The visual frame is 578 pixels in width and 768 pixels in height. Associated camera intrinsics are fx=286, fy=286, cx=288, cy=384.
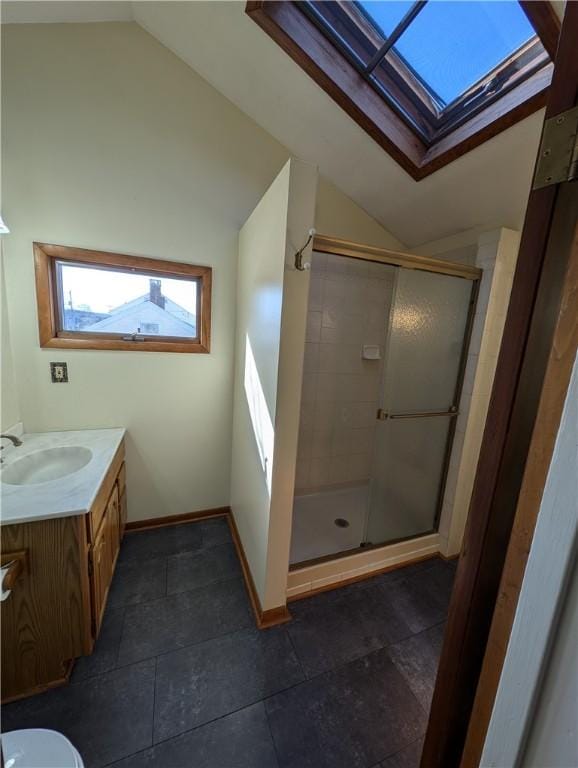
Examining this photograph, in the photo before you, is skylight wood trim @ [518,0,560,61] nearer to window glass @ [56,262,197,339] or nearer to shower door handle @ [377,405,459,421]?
shower door handle @ [377,405,459,421]

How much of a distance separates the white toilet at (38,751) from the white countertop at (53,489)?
607mm

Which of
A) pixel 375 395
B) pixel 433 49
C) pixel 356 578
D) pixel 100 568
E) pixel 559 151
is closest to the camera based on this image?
pixel 559 151

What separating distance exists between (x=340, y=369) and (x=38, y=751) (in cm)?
239

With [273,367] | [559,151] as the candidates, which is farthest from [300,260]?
[559,151]

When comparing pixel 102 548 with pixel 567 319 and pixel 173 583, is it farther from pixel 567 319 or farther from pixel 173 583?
pixel 567 319

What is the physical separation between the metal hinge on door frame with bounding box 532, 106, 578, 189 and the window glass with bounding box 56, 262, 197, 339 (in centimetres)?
193

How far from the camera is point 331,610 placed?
159 centimetres

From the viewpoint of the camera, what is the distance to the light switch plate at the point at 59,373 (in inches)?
69.0

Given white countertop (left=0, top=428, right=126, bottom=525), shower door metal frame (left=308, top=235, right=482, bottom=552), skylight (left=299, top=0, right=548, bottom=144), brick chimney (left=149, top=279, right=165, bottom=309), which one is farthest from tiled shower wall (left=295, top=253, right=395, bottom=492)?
white countertop (left=0, top=428, right=126, bottom=525)

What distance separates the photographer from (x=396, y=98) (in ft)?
5.57

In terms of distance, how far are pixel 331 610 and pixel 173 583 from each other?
94 cm

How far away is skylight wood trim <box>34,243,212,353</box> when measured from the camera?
166cm

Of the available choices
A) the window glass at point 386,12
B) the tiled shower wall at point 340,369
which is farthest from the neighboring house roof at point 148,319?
the window glass at point 386,12

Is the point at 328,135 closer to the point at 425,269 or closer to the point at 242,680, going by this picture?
the point at 425,269
